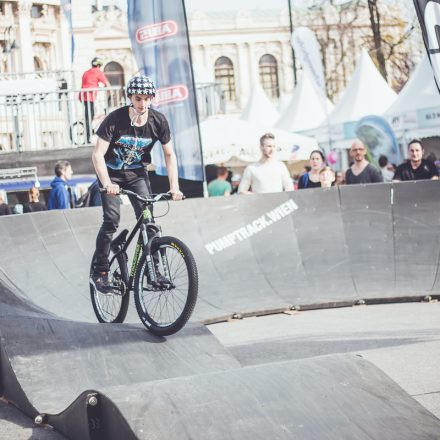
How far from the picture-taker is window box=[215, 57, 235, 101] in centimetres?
8306

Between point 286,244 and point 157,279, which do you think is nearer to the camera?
point 157,279

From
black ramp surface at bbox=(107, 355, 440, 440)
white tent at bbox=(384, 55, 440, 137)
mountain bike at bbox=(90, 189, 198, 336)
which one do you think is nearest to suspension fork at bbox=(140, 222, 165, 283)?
mountain bike at bbox=(90, 189, 198, 336)

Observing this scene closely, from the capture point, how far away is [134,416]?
12.5 feet

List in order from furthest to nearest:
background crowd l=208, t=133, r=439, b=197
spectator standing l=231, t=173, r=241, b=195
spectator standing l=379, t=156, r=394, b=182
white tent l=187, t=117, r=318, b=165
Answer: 1. white tent l=187, t=117, r=318, b=165
2. spectator standing l=379, t=156, r=394, b=182
3. spectator standing l=231, t=173, r=241, b=195
4. background crowd l=208, t=133, r=439, b=197

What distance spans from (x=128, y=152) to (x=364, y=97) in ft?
64.2

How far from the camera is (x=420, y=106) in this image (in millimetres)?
20812

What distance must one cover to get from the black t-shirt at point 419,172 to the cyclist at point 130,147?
209 inches

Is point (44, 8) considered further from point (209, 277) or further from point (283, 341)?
point (283, 341)

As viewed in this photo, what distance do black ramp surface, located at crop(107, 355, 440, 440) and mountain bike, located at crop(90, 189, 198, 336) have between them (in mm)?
1546

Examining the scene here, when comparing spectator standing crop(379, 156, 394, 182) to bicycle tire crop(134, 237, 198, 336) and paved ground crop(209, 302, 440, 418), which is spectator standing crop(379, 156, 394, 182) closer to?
paved ground crop(209, 302, 440, 418)

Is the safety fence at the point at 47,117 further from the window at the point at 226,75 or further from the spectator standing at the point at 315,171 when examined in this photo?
the window at the point at 226,75

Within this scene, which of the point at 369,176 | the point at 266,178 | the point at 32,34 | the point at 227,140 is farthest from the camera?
the point at 32,34

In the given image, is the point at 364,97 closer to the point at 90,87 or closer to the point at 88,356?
the point at 90,87

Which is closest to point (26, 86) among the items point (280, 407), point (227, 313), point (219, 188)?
point (219, 188)
